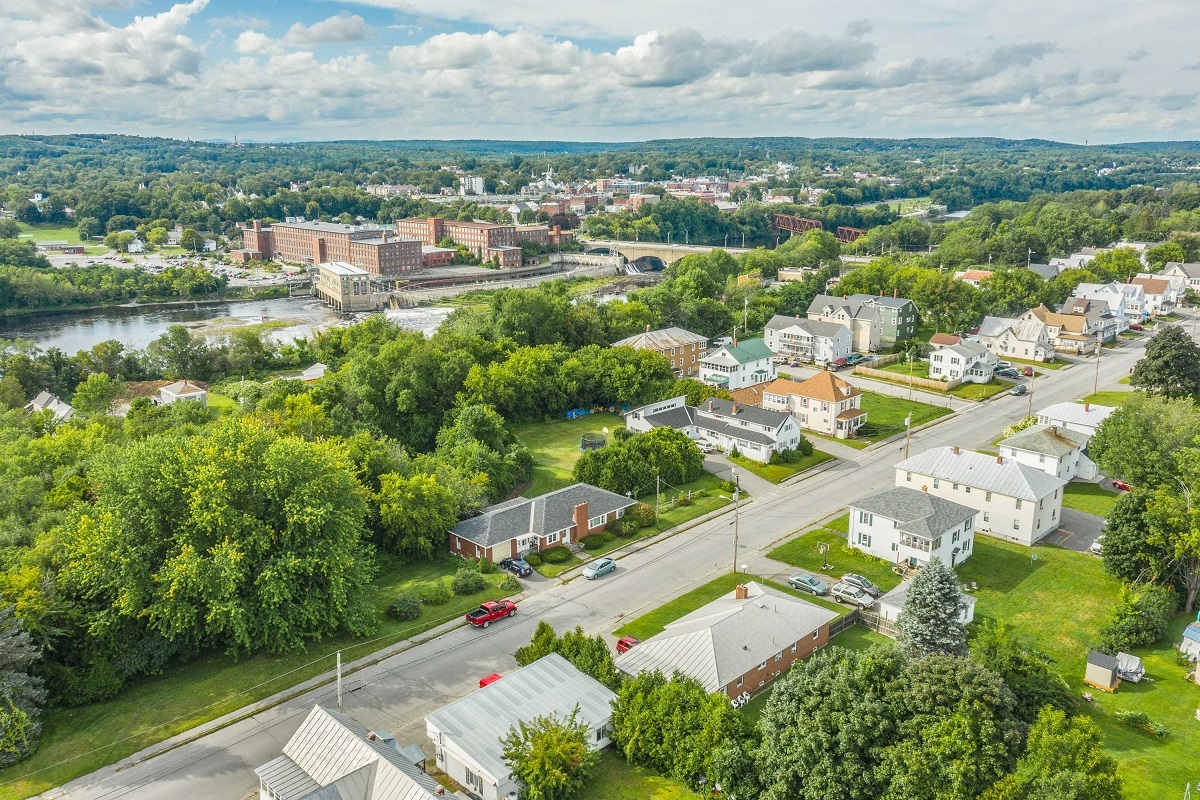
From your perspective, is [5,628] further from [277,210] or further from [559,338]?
[277,210]

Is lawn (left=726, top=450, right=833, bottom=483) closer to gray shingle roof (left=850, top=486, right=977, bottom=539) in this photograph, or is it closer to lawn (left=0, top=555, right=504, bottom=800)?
gray shingle roof (left=850, top=486, right=977, bottom=539)

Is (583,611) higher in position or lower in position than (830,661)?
lower

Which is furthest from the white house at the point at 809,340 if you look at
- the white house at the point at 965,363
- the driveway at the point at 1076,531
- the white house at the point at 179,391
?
the white house at the point at 179,391

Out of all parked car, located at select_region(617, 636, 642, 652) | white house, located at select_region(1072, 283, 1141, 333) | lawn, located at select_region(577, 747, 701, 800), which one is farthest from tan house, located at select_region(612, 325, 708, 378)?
white house, located at select_region(1072, 283, 1141, 333)

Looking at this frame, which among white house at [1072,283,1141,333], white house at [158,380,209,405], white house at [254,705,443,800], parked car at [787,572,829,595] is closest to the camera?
white house at [254,705,443,800]

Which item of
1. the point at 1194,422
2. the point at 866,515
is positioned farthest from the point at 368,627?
the point at 1194,422

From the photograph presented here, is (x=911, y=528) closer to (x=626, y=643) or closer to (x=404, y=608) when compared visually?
(x=626, y=643)
